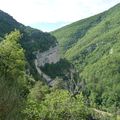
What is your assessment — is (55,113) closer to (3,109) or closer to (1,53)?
(1,53)

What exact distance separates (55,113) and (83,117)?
7.92 m

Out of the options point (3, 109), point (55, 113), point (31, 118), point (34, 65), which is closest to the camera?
point (3, 109)

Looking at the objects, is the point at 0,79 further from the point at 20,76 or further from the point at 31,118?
the point at 31,118

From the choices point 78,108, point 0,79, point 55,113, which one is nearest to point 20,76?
point 55,113

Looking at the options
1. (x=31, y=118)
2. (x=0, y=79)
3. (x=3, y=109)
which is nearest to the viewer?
(x=3, y=109)

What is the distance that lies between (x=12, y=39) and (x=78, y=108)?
690 inches

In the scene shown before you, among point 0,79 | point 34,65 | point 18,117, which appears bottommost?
point 34,65

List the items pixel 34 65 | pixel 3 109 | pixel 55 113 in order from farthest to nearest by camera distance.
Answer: pixel 34 65 → pixel 55 113 → pixel 3 109

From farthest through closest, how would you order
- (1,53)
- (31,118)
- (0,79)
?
(31,118), (1,53), (0,79)

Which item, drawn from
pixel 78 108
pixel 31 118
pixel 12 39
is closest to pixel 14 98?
pixel 12 39

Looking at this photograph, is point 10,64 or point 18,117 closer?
point 18,117

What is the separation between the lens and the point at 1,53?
45.8 m

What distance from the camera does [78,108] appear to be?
6191 cm

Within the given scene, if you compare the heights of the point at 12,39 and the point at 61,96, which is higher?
the point at 12,39
